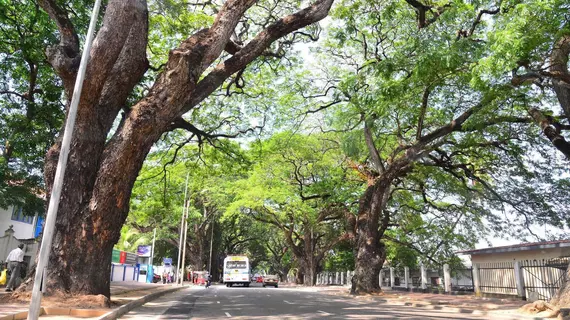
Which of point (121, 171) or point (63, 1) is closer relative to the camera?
point (121, 171)

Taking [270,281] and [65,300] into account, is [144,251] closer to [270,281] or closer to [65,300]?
[270,281]

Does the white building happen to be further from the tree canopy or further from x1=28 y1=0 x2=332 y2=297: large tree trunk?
x1=28 y1=0 x2=332 y2=297: large tree trunk

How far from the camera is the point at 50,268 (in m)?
9.45

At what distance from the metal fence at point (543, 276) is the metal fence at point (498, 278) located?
2.17 ft

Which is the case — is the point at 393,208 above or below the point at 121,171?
above

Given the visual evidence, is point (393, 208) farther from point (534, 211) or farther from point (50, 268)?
point (50, 268)

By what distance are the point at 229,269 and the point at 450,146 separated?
969 inches

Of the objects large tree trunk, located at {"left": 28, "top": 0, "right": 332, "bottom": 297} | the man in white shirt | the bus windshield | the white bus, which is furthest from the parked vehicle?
large tree trunk, located at {"left": 28, "top": 0, "right": 332, "bottom": 297}

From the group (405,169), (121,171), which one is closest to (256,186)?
(405,169)

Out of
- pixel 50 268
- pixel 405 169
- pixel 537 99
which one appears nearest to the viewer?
pixel 50 268

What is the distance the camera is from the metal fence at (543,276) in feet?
52.5

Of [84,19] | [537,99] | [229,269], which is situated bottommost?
[229,269]

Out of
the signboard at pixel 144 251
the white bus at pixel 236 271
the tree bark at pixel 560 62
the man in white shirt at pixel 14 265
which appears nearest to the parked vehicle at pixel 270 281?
the white bus at pixel 236 271

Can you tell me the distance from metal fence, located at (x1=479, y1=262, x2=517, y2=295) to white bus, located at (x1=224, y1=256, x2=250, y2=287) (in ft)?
74.0
